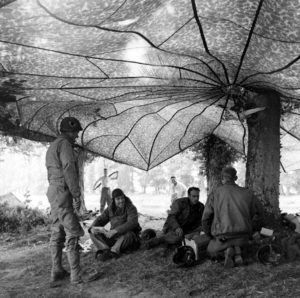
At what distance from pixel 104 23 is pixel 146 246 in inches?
164

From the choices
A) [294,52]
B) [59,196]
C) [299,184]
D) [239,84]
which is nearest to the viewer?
[294,52]

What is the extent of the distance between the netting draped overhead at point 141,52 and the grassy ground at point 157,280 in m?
2.63

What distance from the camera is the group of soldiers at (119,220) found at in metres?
4.50

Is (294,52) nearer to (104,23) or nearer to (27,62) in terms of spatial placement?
(104,23)

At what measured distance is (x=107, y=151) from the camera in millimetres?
9578

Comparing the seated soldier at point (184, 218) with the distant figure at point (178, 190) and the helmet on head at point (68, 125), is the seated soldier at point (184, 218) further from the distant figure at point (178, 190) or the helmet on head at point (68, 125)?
the distant figure at point (178, 190)

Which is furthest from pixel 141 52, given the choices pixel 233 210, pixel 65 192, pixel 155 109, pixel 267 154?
pixel 155 109

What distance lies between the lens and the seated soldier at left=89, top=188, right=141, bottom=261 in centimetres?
609

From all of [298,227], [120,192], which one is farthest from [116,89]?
[298,227]

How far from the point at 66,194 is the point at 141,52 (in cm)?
202

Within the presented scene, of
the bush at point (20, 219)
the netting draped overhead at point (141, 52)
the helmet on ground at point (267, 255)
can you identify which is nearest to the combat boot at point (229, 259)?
the helmet on ground at point (267, 255)

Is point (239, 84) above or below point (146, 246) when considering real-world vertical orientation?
above

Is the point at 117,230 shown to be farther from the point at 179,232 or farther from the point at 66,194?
the point at 66,194

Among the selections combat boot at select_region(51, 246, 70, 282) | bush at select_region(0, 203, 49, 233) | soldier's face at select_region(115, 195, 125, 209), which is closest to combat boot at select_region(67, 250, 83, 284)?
combat boot at select_region(51, 246, 70, 282)
